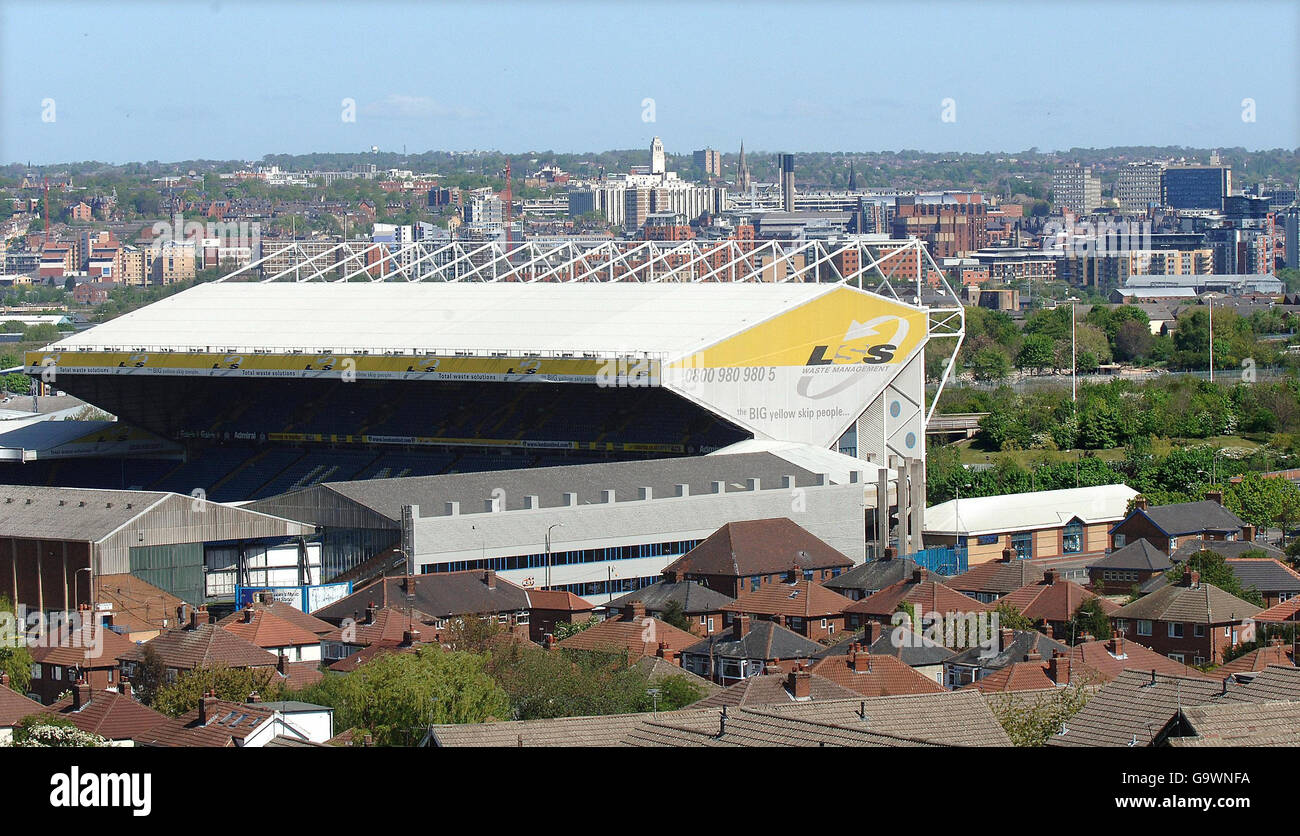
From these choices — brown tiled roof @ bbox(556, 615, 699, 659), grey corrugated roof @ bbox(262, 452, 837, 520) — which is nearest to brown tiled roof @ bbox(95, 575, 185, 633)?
grey corrugated roof @ bbox(262, 452, 837, 520)

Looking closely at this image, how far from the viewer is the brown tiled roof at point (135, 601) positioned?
30.0 meters

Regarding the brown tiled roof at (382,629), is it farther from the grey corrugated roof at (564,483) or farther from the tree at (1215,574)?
the tree at (1215,574)

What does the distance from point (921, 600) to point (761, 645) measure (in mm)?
4696

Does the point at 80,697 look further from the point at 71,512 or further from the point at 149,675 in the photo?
the point at 71,512

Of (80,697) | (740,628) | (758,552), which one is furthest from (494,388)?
(80,697)

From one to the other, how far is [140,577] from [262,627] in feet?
22.0

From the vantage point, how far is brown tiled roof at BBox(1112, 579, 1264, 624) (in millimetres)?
26100

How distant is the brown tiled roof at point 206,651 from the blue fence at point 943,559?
16197 millimetres

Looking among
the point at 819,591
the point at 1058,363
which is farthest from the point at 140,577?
the point at 1058,363

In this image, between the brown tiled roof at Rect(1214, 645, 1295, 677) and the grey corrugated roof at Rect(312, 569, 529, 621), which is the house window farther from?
the brown tiled roof at Rect(1214, 645, 1295, 677)

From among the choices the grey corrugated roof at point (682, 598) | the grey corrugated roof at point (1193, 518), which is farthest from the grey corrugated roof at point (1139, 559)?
the grey corrugated roof at point (682, 598)

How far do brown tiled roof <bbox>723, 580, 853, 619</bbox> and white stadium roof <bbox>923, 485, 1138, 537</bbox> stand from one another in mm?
10696

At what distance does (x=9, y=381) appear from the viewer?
95.4 meters

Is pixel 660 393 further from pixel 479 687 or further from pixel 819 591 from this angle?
pixel 479 687
